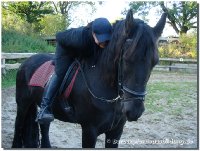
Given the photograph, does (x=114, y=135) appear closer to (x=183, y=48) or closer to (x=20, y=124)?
(x=20, y=124)

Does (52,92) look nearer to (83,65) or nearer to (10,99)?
(83,65)

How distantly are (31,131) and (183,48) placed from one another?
8255 mm

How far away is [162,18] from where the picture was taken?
2.80 meters

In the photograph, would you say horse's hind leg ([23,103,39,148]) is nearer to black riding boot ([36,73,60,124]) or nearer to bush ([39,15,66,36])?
black riding boot ([36,73,60,124])

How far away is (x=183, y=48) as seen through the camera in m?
11.4

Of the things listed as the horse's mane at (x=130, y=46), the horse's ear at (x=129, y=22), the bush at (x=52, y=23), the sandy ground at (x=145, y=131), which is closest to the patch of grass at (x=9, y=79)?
the sandy ground at (x=145, y=131)

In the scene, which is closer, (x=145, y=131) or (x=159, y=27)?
(x=159, y=27)

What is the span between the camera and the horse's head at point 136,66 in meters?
2.53

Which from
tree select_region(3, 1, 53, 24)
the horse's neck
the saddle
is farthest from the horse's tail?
the horse's neck

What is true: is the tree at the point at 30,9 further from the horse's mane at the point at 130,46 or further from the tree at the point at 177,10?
the horse's mane at the point at 130,46

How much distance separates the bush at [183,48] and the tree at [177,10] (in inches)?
11.4

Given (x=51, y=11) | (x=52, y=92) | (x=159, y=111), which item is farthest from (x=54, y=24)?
(x=159, y=111)

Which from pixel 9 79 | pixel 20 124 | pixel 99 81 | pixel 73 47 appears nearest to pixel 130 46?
pixel 99 81

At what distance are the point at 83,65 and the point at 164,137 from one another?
254 centimetres
